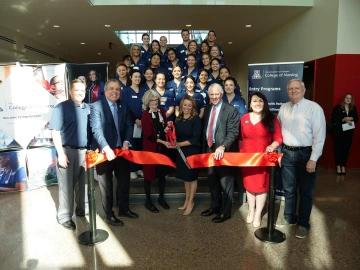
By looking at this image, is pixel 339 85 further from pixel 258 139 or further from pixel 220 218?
pixel 220 218

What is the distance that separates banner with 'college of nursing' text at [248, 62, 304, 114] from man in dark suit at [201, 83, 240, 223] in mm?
1293

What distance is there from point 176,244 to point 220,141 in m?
1.25

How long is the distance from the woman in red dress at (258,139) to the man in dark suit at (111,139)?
4.71 ft

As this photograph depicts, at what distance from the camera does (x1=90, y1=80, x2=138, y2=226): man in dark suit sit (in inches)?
123

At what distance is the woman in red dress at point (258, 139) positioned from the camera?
10.0ft

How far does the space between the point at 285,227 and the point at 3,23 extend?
31.0 feet

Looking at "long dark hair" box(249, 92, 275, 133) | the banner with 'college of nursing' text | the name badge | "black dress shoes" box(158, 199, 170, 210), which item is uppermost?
the banner with 'college of nursing' text

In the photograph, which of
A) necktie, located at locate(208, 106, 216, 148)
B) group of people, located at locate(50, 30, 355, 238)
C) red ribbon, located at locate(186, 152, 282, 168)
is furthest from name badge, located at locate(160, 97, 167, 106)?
red ribbon, located at locate(186, 152, 282, 168)

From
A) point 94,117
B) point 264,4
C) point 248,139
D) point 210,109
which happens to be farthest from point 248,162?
point 264,4

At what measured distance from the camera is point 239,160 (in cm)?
313

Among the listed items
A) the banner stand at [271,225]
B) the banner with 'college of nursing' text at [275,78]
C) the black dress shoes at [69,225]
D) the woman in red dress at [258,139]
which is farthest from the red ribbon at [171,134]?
the banner with 'college of nursing' text at [275,78]

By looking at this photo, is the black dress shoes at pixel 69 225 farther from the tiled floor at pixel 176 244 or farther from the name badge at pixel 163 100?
the name badge at pixel 163 100

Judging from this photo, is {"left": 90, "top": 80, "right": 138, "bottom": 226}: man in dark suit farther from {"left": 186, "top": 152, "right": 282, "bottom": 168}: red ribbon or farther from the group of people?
{"left": 186, "top": 152, "right": 282, "bottom": 168}: red ribbon

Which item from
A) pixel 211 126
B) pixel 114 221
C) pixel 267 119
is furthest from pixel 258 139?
pixel 114 221
